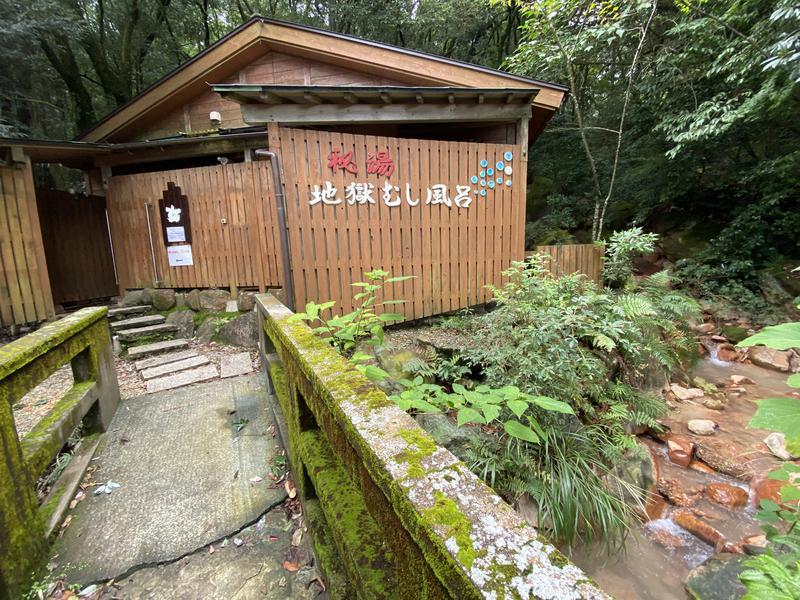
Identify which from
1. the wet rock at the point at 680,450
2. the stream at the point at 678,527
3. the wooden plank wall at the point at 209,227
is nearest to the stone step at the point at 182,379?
the wooden plank wall at the point at 209,227

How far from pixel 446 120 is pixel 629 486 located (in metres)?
4.77

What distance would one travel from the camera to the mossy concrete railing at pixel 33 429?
1.59 metres

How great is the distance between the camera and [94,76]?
12227 millimetres

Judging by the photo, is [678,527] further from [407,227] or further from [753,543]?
[407,227]

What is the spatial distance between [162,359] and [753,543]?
652 cm

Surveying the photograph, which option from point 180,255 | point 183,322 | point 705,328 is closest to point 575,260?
point 705,328

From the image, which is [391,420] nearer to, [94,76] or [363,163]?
[363,163]

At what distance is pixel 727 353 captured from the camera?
20.3 ft

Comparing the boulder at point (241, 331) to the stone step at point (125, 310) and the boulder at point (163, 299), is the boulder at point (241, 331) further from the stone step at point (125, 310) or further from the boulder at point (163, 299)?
the stone step at point (125, 310)

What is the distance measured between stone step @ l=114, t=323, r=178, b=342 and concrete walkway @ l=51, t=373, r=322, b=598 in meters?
2.51

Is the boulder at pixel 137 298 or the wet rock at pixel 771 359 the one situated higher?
the boulder at pixel 137 298

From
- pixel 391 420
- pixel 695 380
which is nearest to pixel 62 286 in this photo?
pixel 391 420

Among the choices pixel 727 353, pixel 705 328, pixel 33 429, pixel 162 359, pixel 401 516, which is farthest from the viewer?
pixel 705 328

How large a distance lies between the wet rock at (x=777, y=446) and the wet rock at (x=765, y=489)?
590mm
